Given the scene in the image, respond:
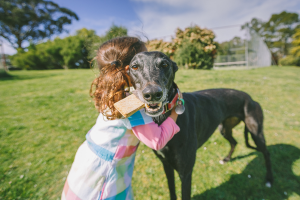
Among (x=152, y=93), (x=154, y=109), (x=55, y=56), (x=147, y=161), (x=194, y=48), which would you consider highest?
(x=55, y=56)

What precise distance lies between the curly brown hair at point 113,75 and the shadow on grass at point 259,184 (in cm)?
210

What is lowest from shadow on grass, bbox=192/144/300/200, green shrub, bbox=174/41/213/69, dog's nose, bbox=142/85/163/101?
shadow on grass, bbox=192/144/300/200

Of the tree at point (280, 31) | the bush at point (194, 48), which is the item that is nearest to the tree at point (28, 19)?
the bush at point (194, 48)

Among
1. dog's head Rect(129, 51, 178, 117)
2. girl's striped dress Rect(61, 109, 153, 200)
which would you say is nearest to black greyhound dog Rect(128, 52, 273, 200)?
dog's head Rect(129, 51, 178, 117)

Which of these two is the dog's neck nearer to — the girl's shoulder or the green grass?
the girl's shoulder

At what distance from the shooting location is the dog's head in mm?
1182

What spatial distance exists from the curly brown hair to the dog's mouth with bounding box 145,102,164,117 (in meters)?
0.25

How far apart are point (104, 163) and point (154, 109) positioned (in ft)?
2.30

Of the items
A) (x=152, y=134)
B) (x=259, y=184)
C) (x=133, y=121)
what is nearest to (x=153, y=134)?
(x=152, y=134)

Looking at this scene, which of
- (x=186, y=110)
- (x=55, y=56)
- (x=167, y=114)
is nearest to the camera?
(x=167, y=114)

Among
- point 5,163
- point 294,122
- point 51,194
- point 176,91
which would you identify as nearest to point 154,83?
point 176,91

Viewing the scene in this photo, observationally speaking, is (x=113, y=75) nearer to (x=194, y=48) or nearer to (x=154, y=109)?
(x=154, y=109)

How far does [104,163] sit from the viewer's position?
136 centimetres

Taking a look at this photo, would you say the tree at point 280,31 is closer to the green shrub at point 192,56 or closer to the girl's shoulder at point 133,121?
the green shrub at point 192,56
